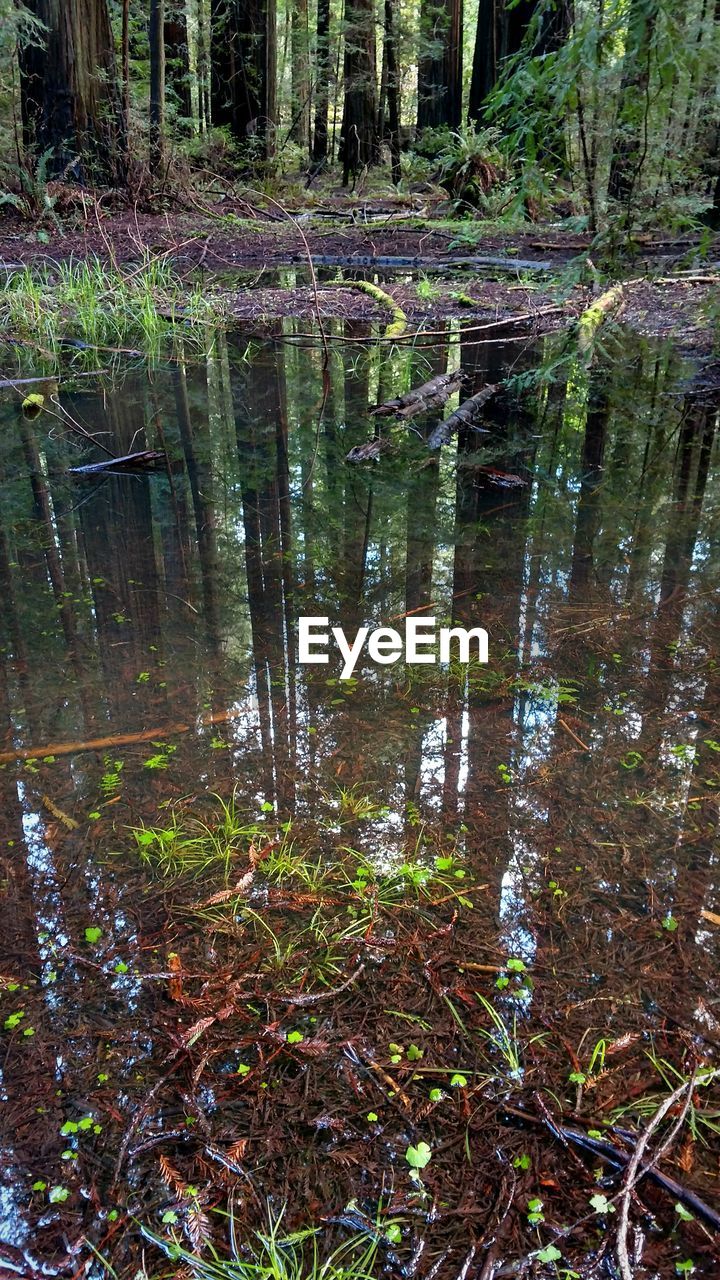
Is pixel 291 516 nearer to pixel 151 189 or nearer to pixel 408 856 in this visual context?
pixel 408 856

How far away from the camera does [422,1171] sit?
5.00 ft

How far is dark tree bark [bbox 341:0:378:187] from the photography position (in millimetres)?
18422

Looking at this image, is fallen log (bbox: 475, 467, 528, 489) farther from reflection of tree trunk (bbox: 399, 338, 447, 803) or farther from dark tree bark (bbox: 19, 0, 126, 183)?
dark tree bark (bbox: 19, 0, 126, 183)

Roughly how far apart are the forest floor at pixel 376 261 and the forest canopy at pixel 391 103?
653 millimetres

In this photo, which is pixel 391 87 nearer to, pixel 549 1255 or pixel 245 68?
pixel 245 68

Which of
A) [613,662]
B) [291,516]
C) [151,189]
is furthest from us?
[151,189]

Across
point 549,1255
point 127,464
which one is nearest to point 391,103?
point 127,464

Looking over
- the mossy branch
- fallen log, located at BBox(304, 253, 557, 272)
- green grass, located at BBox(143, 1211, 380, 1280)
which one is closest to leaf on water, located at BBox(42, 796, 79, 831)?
green grass, located at BBox(143, 1211, 380, 1280)

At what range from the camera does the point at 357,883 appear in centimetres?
221

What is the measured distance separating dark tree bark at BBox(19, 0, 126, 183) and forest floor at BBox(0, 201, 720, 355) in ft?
3.59

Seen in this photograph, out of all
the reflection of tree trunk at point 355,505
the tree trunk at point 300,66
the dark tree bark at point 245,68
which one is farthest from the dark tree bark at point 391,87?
the reflection of tree trunk at point 355,505

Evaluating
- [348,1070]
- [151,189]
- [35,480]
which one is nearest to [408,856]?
[348,1070]

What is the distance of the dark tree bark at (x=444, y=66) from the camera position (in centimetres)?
1827

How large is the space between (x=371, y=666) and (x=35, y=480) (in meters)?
2.93
